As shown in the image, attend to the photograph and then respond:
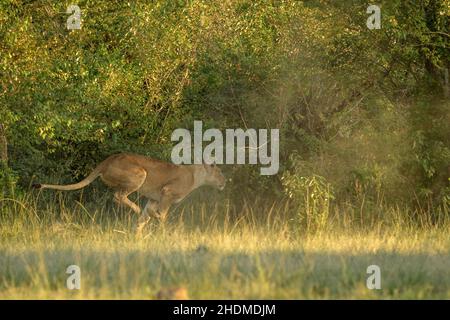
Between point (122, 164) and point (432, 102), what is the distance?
16.6ft

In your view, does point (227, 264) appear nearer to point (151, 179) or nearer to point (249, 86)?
point (151, 179)

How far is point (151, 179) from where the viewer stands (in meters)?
Answer: 15.2

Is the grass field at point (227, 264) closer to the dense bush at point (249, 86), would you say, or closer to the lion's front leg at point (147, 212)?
the lion's front leg at point (147, 212)

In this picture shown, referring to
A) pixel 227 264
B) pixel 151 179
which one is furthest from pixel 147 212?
pixel 227 264

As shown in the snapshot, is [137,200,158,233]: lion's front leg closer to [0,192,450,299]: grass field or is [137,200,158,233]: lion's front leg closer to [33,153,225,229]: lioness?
[33,153,225,229]: lioness

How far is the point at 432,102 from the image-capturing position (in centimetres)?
1502

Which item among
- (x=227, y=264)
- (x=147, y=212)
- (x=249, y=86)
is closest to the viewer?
(x=227, y=264)

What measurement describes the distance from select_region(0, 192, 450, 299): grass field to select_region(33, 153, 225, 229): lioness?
9.62 ft

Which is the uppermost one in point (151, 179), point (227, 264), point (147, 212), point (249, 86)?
point (249, 86)

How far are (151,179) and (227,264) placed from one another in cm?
690

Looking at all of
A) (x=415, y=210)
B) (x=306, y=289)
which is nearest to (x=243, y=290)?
(x=306, y=289)

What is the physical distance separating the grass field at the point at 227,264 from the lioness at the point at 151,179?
2.93 meters

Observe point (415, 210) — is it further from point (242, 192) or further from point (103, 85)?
point (103, 85)

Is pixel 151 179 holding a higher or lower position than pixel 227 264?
higher
